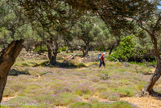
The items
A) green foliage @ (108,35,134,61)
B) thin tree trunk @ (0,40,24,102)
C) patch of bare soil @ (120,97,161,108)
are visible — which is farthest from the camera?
green foliage @ (108,35,134,61)

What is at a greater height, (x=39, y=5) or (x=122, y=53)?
(x=39, y=5)

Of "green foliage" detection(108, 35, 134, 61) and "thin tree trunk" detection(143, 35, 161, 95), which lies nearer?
"thin tree trunk" detection(143, 35, 161, 95)

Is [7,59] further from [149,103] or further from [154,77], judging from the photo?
[154,77]

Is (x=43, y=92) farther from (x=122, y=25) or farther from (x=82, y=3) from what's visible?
(x=82, y=3)

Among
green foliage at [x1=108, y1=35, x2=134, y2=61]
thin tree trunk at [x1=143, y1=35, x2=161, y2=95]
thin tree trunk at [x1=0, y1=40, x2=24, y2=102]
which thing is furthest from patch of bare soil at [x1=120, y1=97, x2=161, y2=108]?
green foliage at [x1=108, y1=35, x2=134, y2=61]

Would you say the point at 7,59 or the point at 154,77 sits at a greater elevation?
the point at 7,59

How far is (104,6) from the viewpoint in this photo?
12.8 ft

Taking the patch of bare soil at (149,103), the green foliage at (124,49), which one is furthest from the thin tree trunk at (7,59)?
the green foliage at (124,49)

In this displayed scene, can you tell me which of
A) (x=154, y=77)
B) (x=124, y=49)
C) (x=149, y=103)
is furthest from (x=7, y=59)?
(x=124, y=49)

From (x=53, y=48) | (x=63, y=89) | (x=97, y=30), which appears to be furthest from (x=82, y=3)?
(x=97, y=30)

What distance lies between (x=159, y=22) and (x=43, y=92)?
301 inches

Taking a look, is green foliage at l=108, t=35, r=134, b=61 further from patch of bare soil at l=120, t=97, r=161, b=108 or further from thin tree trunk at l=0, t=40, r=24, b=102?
thin tree trunk at l=0, t=40, r=24, b=102

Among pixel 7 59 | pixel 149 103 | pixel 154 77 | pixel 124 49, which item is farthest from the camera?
pixel 124 49

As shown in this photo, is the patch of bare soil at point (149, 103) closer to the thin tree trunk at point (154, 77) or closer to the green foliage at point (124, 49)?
the thin tree trunk at point (154, 77)
